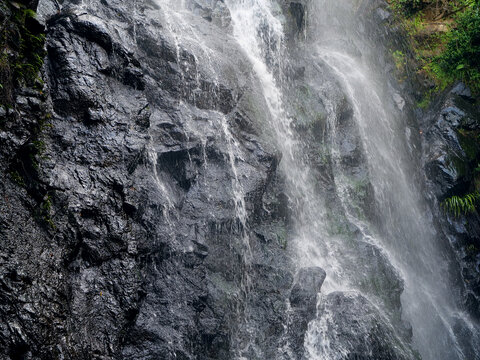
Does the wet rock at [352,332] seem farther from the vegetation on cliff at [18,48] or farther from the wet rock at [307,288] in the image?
the vegetation on cliff at [18,48]

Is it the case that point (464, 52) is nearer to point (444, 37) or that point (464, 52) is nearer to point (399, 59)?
point (444, 37)

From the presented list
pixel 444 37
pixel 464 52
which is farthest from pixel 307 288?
pixel 444 37

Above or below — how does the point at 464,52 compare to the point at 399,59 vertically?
below

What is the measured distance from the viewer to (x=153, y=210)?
7.82m

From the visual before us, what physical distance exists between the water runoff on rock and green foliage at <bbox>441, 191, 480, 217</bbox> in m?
1.08

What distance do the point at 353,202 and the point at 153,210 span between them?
24.1 feet

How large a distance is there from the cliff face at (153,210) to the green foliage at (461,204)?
38 centimetres

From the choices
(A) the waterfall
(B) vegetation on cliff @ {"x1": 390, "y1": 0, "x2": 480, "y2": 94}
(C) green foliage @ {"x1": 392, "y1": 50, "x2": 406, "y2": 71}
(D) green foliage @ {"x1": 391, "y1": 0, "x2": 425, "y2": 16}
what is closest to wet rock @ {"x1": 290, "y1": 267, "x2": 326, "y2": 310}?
(A) the waterfall

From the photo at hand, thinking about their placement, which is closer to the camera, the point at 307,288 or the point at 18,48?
the point at 18,48

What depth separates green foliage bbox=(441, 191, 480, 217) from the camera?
36.1ft

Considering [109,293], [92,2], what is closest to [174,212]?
[109,293]

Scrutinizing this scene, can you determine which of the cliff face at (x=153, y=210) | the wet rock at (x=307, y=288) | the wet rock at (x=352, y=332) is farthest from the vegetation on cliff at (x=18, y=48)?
the wet rock at (x=352, y=332)

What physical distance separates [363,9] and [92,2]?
13.4 meters

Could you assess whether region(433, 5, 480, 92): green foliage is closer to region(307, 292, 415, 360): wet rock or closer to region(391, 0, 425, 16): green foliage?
region(391, 0, 425, 16): green foliage
